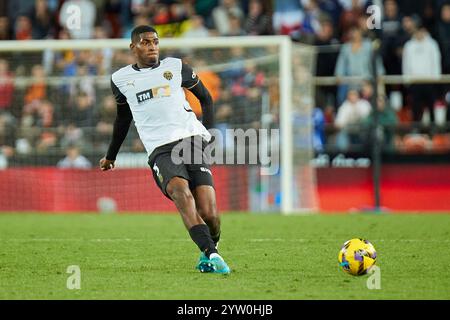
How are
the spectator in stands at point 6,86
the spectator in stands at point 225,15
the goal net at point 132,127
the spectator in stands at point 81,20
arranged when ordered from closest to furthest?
1. the goal net at point 132,127
2. the spectator in stands at point 6,86
3. the spectator in stands at point 225,15
4. the spectator in stands at point 81,20

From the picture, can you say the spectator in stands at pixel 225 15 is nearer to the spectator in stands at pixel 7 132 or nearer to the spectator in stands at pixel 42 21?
the spectator in stands at pixel 42 21

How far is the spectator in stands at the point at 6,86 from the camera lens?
2116 centimetres

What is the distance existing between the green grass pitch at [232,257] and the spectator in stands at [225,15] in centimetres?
610

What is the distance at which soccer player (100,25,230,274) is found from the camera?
A: 9.95 metres

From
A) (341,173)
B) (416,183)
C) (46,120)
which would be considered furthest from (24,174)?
(416,183)

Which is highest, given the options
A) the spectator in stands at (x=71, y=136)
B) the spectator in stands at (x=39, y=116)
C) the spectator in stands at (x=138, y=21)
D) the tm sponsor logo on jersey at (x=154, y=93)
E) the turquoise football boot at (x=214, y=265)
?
the spectator in stands at (x=138, y=21)

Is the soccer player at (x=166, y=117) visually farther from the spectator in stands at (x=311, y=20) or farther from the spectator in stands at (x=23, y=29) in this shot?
the spectator in stands at (x=23, y=29)

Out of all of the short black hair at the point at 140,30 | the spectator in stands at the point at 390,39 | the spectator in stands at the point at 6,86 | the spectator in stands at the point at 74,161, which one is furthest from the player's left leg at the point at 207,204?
the spectator in stands at the point at 6,86

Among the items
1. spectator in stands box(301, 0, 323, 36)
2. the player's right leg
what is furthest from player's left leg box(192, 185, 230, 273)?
spectator in stands box(301, 0, 323, 36)

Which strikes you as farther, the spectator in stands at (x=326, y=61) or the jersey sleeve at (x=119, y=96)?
the spectator in stands at (x=326, y=61)

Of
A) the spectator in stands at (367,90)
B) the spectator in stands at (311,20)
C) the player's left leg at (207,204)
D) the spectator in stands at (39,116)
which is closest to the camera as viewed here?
the player's left leg at (207,204)

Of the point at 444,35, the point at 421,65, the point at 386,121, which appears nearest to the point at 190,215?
the point at 386,121

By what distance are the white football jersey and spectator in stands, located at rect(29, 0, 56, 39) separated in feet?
44.7

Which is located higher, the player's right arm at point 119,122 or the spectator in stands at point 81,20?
the spectator in stands at point 81,20
